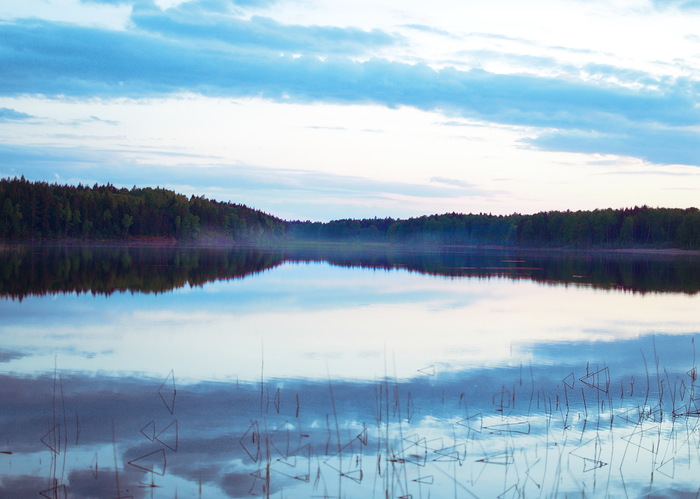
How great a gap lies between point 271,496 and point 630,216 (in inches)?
5870

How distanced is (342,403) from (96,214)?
125 m

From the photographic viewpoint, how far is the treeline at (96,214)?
11394 centimetres

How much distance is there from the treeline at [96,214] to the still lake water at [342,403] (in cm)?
9971

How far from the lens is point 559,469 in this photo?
8.28 metres

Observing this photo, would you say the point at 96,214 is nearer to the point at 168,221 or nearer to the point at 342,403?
the point at 168,221

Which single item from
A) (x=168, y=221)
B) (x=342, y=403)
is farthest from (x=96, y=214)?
(x=342, y=403)

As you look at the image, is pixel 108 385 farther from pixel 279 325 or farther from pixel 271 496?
pixel 279 325

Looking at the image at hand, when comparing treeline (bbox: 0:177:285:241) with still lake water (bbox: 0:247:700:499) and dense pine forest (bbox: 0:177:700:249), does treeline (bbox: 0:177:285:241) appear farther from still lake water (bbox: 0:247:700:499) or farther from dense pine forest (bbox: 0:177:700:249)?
still lake water (bbox: 0:247:700:499)

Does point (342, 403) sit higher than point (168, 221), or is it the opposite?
point (168, 221)

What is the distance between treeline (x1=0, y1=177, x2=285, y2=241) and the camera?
114m

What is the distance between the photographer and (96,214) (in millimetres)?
126875

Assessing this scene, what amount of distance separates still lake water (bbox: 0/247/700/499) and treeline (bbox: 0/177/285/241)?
99.7 m

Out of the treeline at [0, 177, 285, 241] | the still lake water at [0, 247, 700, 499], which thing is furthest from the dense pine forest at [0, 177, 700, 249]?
the still lake water at [0, 247, 700, 499]

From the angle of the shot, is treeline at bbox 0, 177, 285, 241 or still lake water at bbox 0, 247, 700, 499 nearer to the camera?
still lake water at bbox 0, 247, 700, 499
